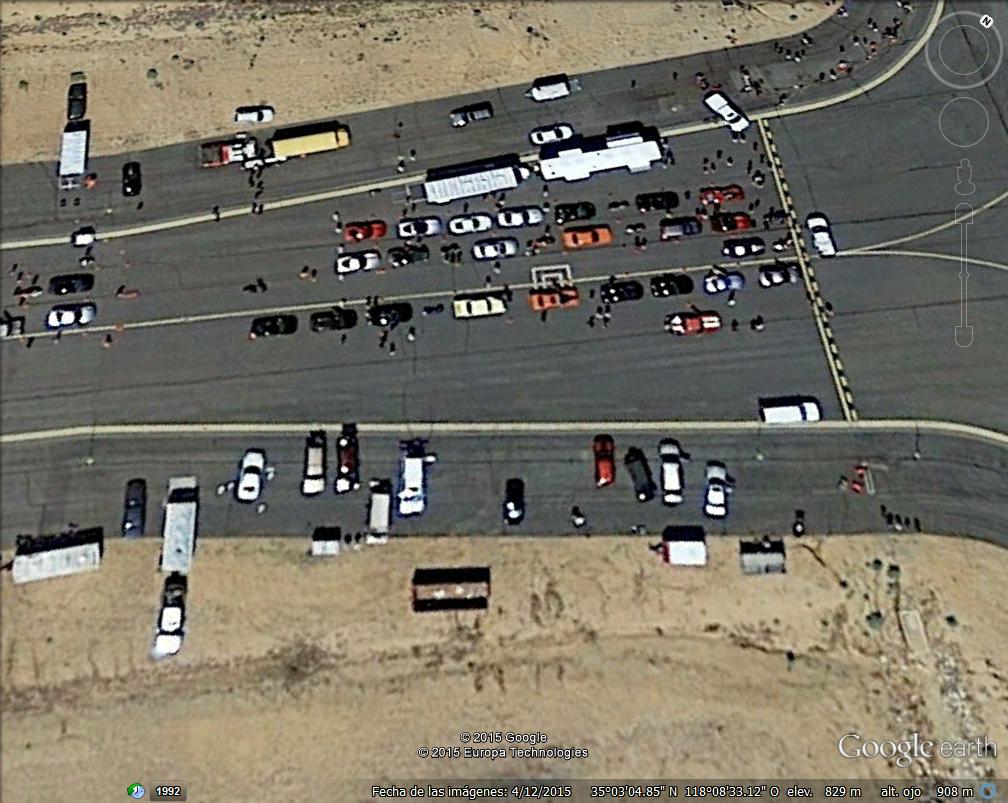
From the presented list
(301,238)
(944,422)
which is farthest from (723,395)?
(301,238)

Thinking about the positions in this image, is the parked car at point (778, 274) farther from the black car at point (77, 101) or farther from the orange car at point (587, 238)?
the black car at point (77, 101)

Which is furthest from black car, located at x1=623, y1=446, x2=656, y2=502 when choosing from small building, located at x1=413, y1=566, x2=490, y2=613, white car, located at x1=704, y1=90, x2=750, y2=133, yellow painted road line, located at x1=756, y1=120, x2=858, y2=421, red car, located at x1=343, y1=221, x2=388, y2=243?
white car, located at x1=704, y1=90, x2=750, y2=133

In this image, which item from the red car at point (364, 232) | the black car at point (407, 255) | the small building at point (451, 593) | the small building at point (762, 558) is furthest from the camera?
the red car at point (364, 232)

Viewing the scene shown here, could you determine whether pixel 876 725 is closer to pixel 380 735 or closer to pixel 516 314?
pixel 380 735

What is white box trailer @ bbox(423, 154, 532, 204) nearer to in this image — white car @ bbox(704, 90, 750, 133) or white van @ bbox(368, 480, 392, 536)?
white car @ bbox(704, 90, 750, 133)

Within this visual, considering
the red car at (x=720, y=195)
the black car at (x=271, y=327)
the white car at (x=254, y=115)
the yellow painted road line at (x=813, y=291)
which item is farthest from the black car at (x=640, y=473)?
the white car at (x=254, y=115)
